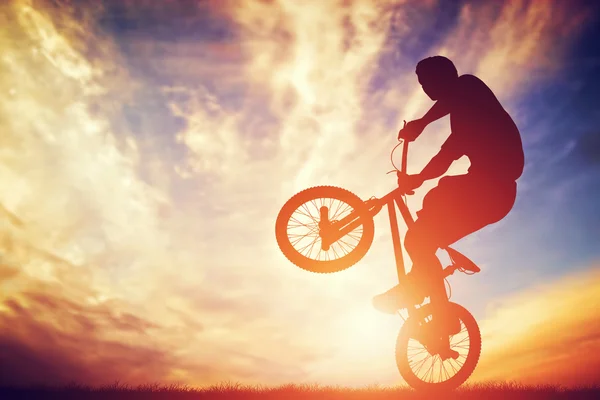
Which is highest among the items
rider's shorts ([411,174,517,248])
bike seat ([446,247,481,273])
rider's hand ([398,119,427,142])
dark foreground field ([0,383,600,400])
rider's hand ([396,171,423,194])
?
rider's hand ([398,119,427,142])

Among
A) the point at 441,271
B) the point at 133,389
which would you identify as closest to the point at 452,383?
the point at 441,271

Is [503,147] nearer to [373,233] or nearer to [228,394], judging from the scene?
[373,233]

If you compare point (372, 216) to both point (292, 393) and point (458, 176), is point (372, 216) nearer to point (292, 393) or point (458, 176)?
point (458, 176)

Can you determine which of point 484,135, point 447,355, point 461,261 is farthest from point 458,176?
point 447,355

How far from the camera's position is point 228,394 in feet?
22.5

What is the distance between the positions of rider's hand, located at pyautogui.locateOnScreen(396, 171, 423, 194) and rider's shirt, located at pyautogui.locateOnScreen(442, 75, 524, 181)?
64 centimetres

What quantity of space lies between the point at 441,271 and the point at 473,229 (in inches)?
31.4

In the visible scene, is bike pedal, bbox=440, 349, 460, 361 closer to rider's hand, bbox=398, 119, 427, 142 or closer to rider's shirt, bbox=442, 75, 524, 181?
rider's shirt, bbox=442, 75, 524, 181

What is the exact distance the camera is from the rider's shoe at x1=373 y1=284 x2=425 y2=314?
624 centimetres

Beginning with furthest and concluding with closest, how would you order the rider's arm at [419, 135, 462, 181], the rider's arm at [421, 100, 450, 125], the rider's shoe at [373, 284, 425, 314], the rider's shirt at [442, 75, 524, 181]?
the rider's shoe at [373, 284, 425, 314]
the rider's arm at [421, 100, 450, 125]
the rider's arm at [419, 135, 462, 181]
the rider's shirt at [442, 75, 524, 181]

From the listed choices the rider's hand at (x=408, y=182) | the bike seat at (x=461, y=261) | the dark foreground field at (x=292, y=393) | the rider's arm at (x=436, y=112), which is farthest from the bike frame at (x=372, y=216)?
the dark foreground field at (x=292, y=393)

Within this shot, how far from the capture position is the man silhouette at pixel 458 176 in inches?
216

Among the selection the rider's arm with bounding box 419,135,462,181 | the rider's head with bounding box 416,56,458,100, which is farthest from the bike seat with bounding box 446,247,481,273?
the rider's head with bounding box 416,56,458,100

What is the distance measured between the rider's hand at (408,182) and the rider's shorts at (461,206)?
23 centimetres
